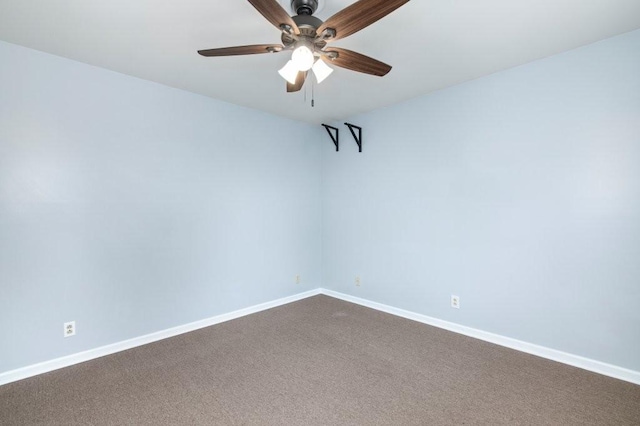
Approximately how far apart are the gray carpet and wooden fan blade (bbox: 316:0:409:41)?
7.00ft

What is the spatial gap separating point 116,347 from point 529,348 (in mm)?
3476

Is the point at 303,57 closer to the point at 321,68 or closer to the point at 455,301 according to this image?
the point at 321,68

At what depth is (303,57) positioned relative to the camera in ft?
5.41

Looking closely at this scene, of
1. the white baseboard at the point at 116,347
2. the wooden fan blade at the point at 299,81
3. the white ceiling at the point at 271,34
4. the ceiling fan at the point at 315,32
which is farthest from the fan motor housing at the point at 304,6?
the white baseboard at the point at 116,347

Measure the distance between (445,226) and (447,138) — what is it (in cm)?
88

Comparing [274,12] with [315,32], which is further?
[315,32]

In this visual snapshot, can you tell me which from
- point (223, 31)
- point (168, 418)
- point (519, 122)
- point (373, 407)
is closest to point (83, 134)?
point (223, 31)

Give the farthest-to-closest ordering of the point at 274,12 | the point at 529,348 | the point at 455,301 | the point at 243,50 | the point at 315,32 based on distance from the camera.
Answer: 1. the point at 455,301
2. the point at 529,348
3. the point at 243,50
4. the point at 315,32
5. the point at 274,12

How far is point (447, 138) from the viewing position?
3221mm

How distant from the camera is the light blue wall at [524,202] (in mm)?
2295

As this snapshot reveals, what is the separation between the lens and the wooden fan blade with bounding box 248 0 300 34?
1.36m

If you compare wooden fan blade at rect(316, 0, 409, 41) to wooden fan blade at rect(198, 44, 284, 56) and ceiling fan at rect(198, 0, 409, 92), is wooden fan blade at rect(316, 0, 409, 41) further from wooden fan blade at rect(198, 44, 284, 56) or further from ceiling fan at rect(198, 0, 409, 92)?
wooden fan blade at rect(198, 44, 284, 56)

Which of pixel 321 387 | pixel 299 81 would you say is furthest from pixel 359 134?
pixel 321 387

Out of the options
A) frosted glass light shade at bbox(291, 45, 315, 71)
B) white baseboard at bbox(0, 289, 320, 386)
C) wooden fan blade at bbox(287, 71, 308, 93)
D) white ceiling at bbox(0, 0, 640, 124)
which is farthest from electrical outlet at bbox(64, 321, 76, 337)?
frosted glass light shade at bbox(291, 45, 315, 71)
